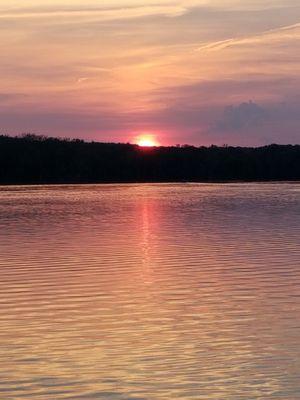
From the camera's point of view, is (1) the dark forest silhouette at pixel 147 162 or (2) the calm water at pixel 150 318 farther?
(1) the dark forest silhouette at pixel 147 162

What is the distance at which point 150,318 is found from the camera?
14602mm

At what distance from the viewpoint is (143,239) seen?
29.7 meters

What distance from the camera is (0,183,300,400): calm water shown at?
10797mm

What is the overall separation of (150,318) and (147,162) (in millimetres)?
111019

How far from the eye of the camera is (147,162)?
4938 inches

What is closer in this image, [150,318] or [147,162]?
[150,318]

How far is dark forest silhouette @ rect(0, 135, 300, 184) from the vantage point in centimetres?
11656

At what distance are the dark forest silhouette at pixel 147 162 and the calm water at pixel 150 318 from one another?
8785 centimetres

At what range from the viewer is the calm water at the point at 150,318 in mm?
10797

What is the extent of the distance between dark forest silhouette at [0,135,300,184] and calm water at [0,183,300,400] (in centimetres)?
8785

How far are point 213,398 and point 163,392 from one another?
54cm

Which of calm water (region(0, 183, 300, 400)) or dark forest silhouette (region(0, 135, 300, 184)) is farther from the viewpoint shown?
dark forest silhouette (region(0, 135, 300, 184))

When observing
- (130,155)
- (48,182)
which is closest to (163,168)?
(130,155)

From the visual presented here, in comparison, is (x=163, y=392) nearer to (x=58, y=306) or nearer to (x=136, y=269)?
(x=58, y=306)
